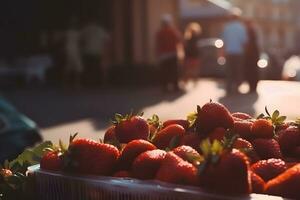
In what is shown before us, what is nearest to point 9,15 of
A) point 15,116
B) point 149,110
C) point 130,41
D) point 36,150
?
point 130,41

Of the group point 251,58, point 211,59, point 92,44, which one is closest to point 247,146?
point 251,58

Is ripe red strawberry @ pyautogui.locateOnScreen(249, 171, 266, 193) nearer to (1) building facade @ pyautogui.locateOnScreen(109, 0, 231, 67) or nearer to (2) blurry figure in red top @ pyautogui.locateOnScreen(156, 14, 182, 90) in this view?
(2) blurry figure in red top @ pyautogui.locateOnScreen(156, 14, 182, 90)

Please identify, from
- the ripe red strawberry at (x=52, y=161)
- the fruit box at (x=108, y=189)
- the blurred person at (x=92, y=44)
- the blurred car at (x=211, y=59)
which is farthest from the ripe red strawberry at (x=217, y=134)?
the blurred car at (x=211, y=59)

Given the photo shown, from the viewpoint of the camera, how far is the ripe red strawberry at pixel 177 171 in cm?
191

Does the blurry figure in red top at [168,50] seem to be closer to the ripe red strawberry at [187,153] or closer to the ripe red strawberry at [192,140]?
the ripe red strawberry at [192,140]

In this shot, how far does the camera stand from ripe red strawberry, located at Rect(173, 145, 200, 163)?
1928 millimetres

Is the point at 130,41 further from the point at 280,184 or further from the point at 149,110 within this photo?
the point at 280,184

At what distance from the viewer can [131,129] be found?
2389 mm

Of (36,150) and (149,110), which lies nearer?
(36,150)

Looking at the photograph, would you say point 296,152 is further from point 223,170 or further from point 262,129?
point 223,170

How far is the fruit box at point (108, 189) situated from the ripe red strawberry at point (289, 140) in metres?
0.53

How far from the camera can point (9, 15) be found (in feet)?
70.3

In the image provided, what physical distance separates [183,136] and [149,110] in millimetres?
10019

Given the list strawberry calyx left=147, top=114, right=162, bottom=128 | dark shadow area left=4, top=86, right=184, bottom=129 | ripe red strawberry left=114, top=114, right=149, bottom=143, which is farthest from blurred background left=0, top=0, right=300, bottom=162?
ripe red strawberry left=114, top=114, right=149, bottom=143
